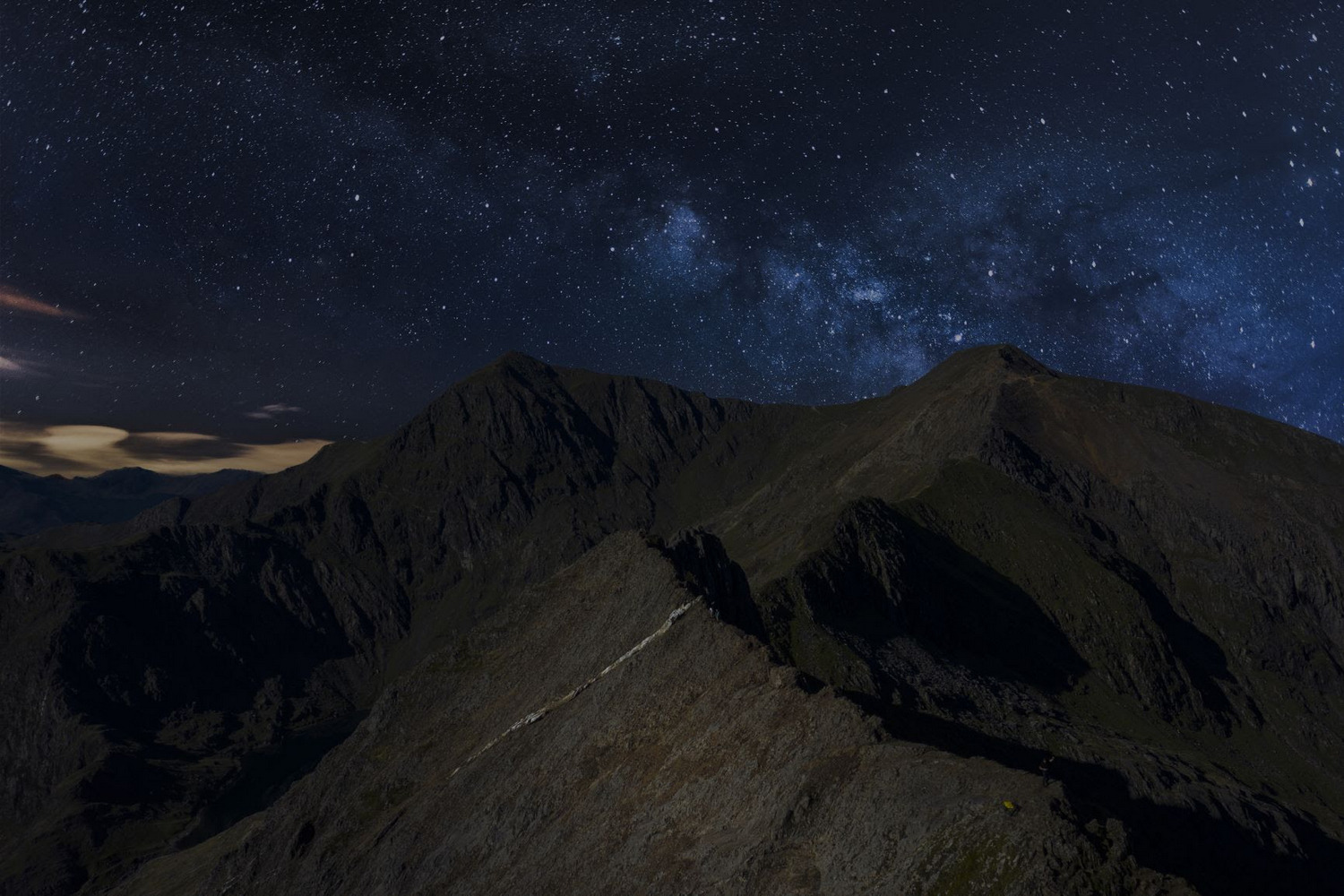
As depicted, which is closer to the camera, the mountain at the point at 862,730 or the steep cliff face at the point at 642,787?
the steep cliff face at the point at 642,787

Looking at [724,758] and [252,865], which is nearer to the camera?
[724,758]

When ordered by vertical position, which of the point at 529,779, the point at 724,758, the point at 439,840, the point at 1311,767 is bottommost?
the point at 1311,767

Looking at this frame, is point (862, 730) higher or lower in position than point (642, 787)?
higher

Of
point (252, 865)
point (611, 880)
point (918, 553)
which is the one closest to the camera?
point (611, 880)

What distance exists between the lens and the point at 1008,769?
3034 cm

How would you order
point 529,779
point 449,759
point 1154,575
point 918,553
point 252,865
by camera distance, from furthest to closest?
1. point 1154,575
2. point 918,553
3. point 252,865
4. point 449,759
5. point 529,779

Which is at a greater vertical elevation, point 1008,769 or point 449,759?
point 1008,769

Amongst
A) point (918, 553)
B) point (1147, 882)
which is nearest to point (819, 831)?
point (1147, 882)

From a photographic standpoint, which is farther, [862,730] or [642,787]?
[642,787]

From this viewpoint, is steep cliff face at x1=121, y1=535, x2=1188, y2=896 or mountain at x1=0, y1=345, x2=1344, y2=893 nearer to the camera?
steep cliff face at x1=121, y1=535, x2=1188, y2=896

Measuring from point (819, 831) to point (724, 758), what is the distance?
858 cm

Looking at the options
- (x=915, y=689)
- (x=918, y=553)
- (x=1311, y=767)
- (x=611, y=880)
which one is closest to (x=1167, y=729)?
(x=1311, y=767)

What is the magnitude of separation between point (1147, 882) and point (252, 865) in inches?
2897

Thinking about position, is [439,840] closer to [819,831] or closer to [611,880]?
[611,880]
